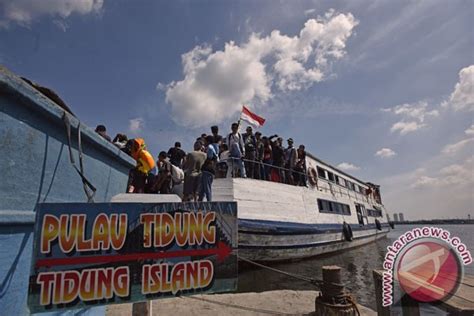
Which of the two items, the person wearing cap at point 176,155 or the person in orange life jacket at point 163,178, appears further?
the person wearing cap at point 176,155

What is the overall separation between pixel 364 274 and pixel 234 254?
1166 centimetres

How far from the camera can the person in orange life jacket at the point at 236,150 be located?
30.5 ft

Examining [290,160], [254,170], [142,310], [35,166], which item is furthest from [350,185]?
[35,166]

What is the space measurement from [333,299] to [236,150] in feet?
20.7

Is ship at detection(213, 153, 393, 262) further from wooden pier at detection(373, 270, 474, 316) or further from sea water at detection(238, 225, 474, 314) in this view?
wooden pier at detection(373, 270, 474, 316)

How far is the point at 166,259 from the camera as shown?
196 centimetres

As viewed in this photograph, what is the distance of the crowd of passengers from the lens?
20.7ft

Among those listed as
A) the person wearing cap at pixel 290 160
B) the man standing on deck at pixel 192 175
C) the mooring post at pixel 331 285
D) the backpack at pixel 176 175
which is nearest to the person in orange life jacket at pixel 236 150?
the backpack at pixel 176 175

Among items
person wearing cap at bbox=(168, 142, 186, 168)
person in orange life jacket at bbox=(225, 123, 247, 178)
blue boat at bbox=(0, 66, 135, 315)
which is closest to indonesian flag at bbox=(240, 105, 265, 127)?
person in orange life jacket at bbox=(225, 123, 247, 178)

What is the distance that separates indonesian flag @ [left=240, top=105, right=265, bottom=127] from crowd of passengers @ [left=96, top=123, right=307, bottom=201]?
1.82m

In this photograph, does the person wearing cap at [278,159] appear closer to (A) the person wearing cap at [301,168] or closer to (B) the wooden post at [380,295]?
(A) the person wearing cap at [301,168]

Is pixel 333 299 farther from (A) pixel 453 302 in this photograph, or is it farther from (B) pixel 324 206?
(B) pixel 324 206

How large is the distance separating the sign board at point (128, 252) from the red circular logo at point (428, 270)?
7.62ft

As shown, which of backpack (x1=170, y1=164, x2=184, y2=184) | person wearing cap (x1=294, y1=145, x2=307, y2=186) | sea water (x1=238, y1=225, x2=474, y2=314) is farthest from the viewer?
person wearing cap (x1=294, y1=145, x2=307, y2=186)
